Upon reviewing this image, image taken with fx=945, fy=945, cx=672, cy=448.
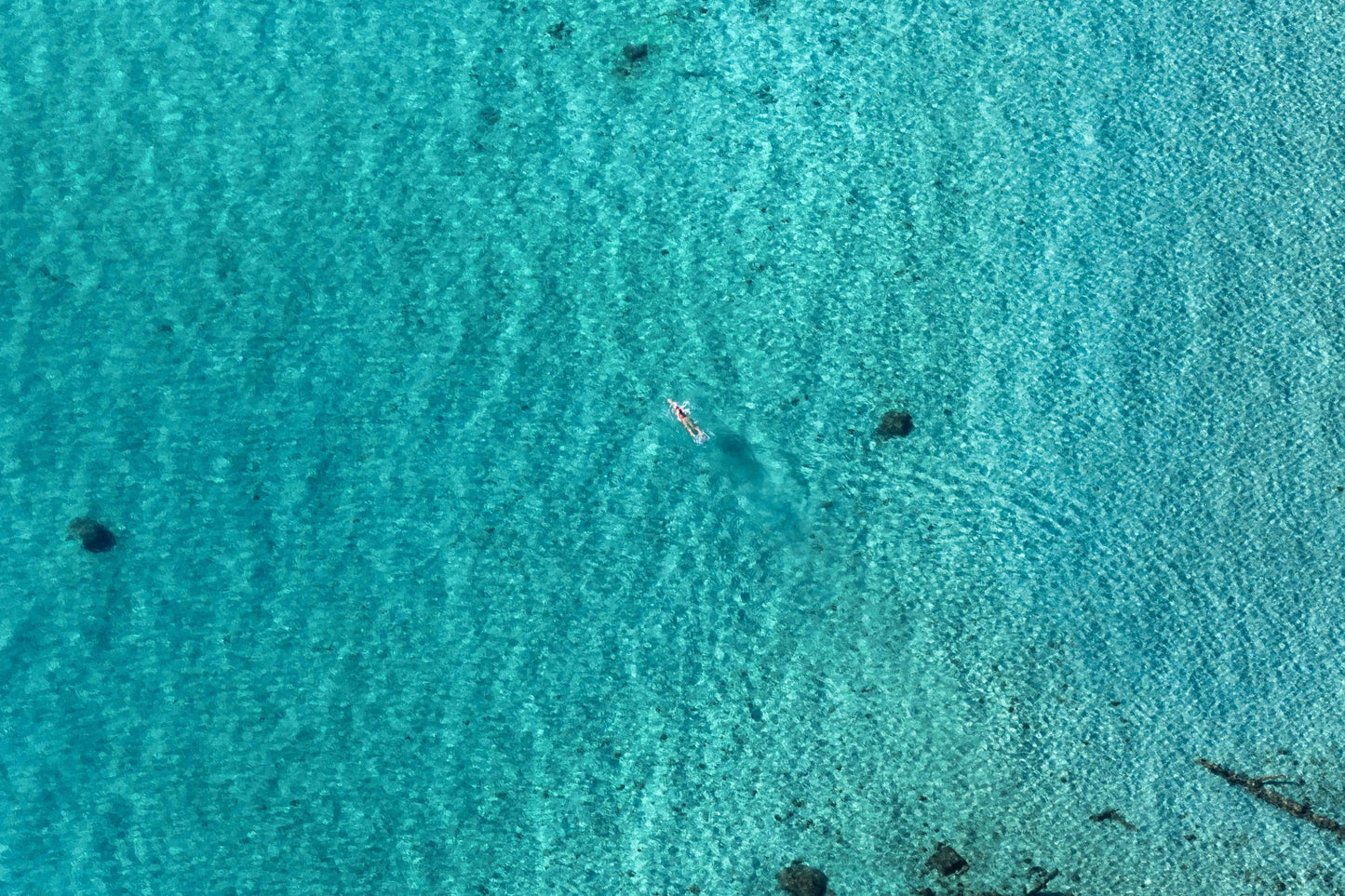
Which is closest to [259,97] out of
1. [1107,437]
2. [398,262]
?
[398,262]

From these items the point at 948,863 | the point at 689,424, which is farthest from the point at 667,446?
the point at 948,863

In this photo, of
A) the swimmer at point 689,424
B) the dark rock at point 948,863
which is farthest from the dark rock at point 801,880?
the swimmer at point 689,424

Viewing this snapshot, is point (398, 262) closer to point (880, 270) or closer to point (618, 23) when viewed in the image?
point (618, 23)

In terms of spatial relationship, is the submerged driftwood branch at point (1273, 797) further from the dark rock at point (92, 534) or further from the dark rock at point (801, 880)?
the dark rock at point (92, 534)

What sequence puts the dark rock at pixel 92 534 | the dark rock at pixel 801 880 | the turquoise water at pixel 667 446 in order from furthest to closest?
the dark rock at pixel 92 534
the turquoise water at pixel 667 446
the dark rock at pixel 801 880

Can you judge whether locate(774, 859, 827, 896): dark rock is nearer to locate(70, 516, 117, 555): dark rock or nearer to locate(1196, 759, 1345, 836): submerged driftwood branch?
locate(1196, 759, 1345, 836): submerged driftwood branch

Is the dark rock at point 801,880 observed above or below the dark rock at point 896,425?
below

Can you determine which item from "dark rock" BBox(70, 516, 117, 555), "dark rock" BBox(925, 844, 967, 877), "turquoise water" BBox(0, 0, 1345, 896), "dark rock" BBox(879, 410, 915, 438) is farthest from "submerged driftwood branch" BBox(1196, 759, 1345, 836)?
"dark rock" BBox(70, 516, 117, 555)
